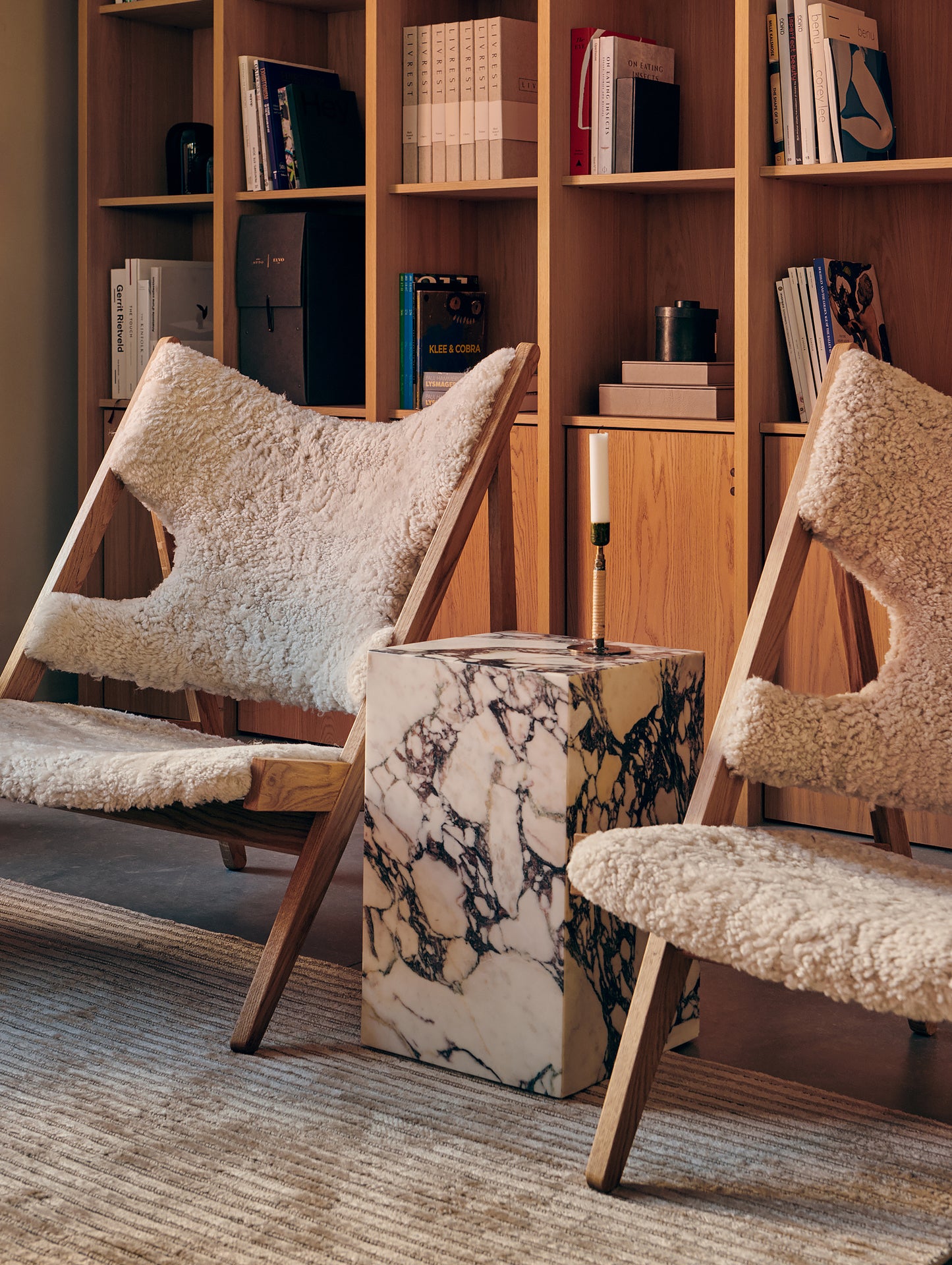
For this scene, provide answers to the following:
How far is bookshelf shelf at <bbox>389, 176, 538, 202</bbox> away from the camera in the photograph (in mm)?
2951

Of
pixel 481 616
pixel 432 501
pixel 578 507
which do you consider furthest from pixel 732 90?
pixel 432 501

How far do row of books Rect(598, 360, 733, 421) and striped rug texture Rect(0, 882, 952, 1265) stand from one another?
4.28 ft

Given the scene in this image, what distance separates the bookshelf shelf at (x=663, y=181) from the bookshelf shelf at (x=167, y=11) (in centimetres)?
106

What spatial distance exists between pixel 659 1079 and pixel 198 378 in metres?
1.32

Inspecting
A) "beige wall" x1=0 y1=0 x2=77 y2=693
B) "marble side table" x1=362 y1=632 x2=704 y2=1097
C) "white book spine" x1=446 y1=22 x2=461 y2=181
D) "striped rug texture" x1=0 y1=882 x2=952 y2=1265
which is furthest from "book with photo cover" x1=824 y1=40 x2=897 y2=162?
"beige wall" x1=0 y1=0 x2=77 y2=693

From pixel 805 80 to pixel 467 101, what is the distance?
706 millimetres

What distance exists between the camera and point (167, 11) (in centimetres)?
354

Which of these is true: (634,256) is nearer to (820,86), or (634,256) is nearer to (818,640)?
(820,86)

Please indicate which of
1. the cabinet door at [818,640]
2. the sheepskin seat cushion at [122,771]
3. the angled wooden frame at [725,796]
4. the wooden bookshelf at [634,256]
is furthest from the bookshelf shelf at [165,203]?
the angled wooden frame at [725,796]

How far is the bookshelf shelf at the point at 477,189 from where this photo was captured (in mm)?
2951

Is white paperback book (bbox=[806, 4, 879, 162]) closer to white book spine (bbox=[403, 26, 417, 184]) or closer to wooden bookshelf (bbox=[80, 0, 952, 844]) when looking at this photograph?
wooden bookshelf (bbox=[80, 0, 952, 844])

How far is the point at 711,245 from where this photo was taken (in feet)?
10.1

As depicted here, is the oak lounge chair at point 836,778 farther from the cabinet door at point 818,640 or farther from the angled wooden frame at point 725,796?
the cabinet door at point 818,640

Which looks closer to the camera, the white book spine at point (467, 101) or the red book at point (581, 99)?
the red book at point (581, 99)
